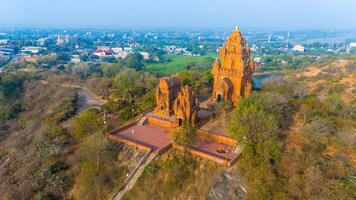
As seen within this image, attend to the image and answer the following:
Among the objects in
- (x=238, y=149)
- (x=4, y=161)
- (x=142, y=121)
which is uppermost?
(x=142, y=121)

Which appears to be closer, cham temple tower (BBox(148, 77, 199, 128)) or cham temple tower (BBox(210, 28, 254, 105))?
cham temple tower (BBox(148, 77, 199, 128))

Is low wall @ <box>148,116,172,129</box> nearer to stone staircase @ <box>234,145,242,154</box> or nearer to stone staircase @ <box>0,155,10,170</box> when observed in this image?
stone staircase @ <box>234,145,242,154</box>

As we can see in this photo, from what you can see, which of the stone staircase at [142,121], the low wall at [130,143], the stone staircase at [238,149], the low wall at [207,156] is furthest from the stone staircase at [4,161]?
the stone staircase at [238,149]

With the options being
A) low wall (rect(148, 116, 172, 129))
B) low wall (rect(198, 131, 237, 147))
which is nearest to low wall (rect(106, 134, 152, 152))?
low wall (rect(148, 116, 172, 129))

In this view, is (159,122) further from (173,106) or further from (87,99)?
(87,99)

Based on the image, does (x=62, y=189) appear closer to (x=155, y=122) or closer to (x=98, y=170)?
(x=98, y=170)

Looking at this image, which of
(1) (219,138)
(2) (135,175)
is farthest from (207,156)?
(2) (135,175)
